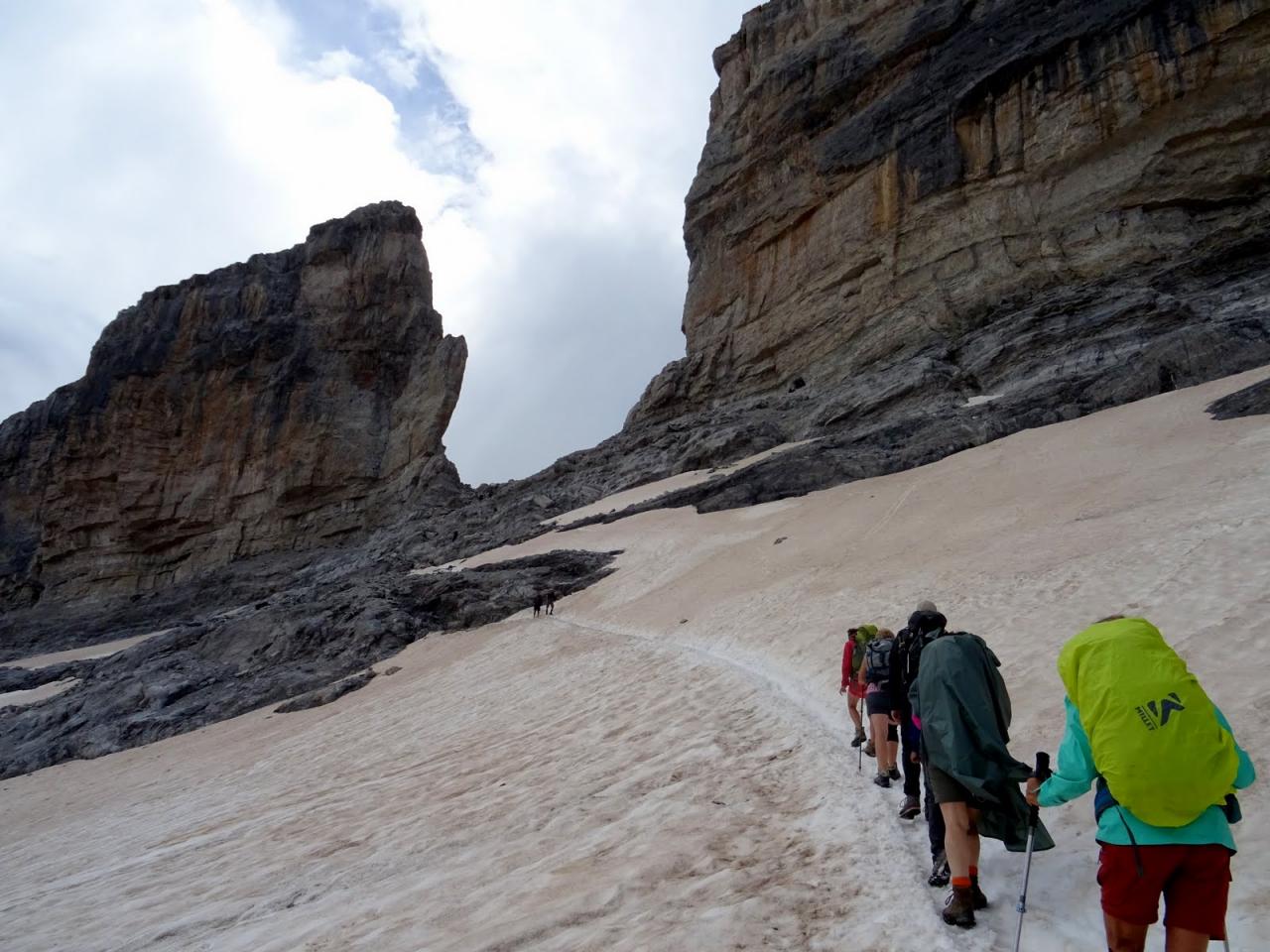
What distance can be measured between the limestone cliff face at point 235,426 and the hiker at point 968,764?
56332 millimetres

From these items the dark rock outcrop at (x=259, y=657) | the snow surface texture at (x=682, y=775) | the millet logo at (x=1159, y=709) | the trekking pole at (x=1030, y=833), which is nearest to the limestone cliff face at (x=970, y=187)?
the snow surface texture at (x=682, y=775)

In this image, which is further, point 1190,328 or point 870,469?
point 870,469

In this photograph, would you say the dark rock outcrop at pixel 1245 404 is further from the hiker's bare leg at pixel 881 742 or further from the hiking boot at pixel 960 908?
the hiking boot at pixel 960 908

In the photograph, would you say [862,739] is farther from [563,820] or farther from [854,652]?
[563,820]

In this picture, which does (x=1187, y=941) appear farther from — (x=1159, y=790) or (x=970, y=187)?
(x=970, y=187)

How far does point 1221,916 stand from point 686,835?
3397 millimetres

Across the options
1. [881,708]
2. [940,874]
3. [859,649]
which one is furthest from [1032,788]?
[859,649]

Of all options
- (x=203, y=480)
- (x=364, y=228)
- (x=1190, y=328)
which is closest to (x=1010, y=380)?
(x=1190, y=328)

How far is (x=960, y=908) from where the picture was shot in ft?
12.7

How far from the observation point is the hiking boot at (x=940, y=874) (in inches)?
168

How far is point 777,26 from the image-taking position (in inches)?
2219

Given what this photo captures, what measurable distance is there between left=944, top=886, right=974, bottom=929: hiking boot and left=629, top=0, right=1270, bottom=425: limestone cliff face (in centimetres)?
2705

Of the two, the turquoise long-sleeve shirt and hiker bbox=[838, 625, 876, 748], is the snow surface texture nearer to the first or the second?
hiker bbox=[838, 625, 876, 748]

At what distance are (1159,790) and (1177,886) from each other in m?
0.46
